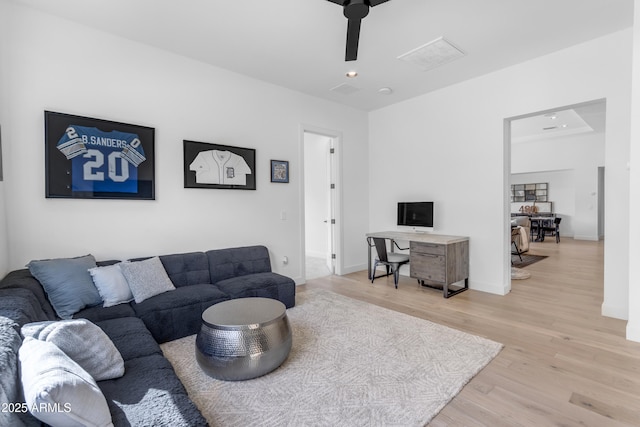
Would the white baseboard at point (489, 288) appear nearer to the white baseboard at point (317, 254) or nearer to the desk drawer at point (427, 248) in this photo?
the desk drawer at point (427, 248)

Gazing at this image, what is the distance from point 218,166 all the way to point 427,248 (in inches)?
117

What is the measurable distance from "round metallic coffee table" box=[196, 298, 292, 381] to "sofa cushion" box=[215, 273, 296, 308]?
36.0 inches

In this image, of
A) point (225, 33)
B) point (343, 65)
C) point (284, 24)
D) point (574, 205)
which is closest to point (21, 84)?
point (225, 33)

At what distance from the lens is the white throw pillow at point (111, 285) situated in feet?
8.52

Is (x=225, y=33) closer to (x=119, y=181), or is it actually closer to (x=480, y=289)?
(x=119, y=181)

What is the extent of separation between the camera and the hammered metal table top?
2107 mm

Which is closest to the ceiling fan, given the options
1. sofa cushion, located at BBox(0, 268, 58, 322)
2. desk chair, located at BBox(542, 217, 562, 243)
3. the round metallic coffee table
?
the round metallic coffee table

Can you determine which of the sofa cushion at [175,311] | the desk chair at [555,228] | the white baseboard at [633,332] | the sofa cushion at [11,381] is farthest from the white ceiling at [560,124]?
the sofa cushion at [11,381]

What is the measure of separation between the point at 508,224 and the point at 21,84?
217 inches

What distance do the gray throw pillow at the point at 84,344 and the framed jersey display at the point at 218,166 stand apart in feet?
7.38

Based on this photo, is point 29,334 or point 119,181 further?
point 119,181

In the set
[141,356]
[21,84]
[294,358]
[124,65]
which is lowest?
[294,358]

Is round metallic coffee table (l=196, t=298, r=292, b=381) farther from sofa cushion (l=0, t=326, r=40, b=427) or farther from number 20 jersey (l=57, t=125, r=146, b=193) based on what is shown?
number 20 jersey (l=57, t=125, r=146, b=193)

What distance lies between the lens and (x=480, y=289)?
4230 millimetres
